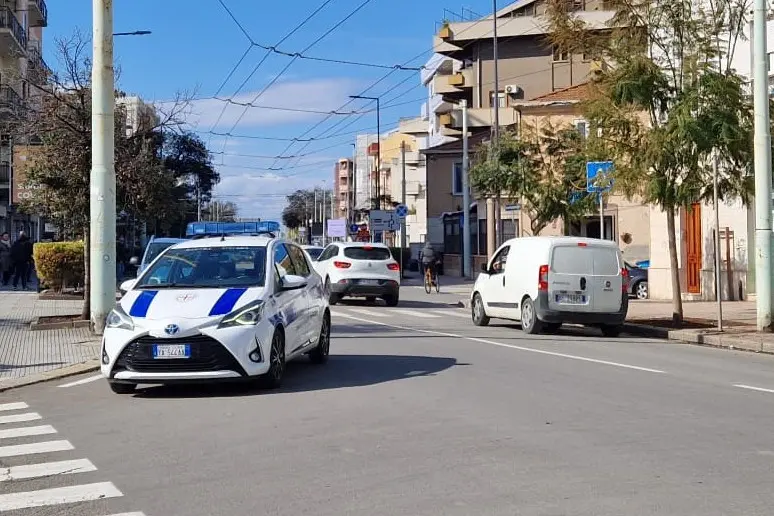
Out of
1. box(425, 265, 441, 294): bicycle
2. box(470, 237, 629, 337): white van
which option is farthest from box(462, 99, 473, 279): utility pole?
box(470, 237, 629, 337): white van

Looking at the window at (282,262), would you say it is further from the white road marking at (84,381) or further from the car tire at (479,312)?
the car tire at (479,312)

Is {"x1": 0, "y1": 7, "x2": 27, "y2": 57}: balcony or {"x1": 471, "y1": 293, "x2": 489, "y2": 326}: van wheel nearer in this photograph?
{"x1": 471, "y1": 293, "x2": 489, "y2": 326}: van wheel

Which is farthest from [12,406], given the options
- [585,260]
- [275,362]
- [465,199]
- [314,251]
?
[465,199]

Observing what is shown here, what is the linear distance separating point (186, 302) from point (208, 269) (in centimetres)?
106

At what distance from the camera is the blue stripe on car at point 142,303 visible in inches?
393

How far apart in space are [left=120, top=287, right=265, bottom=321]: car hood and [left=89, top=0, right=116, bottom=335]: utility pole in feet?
16.9

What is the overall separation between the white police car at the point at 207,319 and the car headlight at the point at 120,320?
1 cm

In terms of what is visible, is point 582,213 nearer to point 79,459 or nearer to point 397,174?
point 79,459

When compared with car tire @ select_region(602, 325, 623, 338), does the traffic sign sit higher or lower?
higher

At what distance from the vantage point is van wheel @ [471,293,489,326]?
64.8 ft

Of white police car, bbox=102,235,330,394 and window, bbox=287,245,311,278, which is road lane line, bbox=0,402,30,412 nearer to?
white police car, bbox=102,235,330,394

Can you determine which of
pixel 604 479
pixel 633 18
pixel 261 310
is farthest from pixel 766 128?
pixel 604 479

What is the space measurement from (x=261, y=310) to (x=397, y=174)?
79.5 m

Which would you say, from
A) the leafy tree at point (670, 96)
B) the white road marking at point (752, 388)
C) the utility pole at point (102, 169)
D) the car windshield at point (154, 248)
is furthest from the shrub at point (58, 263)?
the white road marking at point (752, 388)
